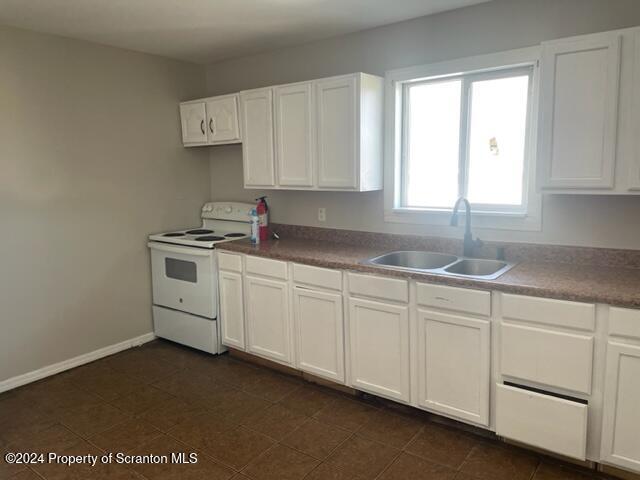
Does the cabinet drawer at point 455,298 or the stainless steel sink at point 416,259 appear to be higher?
the stainless steel sink at point 416,259

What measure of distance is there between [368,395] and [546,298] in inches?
50.3

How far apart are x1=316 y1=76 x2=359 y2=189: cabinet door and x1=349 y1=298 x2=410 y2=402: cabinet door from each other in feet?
2.80

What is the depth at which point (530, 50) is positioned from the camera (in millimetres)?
2607

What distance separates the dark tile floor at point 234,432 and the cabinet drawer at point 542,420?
141mm

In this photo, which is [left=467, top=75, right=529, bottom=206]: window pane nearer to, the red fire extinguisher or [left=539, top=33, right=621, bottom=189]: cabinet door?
[left=539, top=33, right=621, bottom=189]: cabinet door

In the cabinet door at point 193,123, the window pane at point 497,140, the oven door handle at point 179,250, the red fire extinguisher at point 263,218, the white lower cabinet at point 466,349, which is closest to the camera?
the white lower cabinet at point 466,349

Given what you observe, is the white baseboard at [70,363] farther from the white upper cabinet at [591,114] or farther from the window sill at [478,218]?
the white upper cabinet at [591,114]

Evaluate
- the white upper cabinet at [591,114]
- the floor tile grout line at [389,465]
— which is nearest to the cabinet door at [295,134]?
the white upper cabinet at [591,114]

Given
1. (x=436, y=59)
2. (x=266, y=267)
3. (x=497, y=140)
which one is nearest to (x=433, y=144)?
(x=497, y=140)

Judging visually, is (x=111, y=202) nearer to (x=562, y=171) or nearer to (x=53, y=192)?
(x=53, y=192)

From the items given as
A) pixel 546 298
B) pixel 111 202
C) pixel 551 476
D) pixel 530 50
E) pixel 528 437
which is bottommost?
pixel 551 476

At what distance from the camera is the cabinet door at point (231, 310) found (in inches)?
134

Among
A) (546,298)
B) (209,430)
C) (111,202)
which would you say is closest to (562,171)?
(546,298)

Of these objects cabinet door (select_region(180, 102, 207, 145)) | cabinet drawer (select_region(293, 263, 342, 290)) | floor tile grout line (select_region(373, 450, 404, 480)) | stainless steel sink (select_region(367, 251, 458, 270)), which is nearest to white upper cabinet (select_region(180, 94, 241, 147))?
cabinet door (select_region(180, 102, 207, 145))
